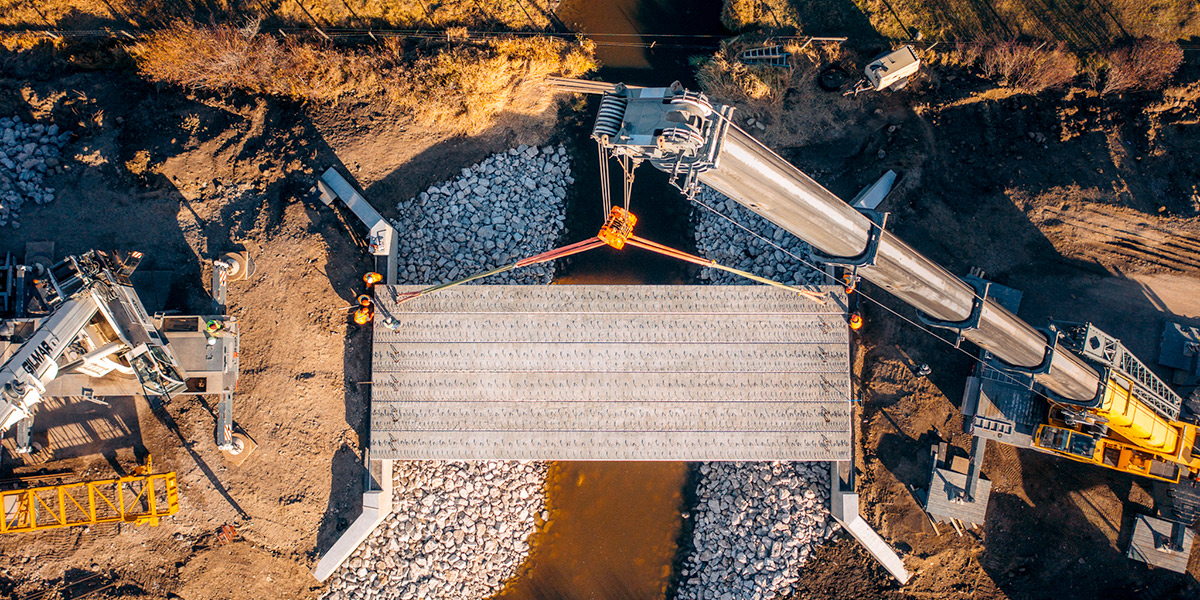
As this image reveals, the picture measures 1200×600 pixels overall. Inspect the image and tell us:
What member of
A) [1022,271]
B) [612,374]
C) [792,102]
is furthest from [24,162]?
[1022,271]

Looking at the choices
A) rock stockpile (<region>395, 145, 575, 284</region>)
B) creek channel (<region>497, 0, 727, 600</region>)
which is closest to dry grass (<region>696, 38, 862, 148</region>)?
creek channel (<region>497, 0, 727, 600</region>)

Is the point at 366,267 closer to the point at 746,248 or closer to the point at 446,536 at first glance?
the point at 446,536

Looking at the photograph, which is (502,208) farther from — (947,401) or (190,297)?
(947,401)

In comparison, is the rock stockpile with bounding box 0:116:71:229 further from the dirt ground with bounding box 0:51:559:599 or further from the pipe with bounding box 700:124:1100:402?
the pipe with bounding box 700:124:1100:402

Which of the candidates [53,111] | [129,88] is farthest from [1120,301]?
[53,111]

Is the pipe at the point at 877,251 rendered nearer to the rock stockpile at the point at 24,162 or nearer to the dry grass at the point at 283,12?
the dry grass at the point at 283,12

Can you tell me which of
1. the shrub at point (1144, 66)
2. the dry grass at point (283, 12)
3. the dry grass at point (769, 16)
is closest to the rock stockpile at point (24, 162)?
the dry grass at point (283, 12)
